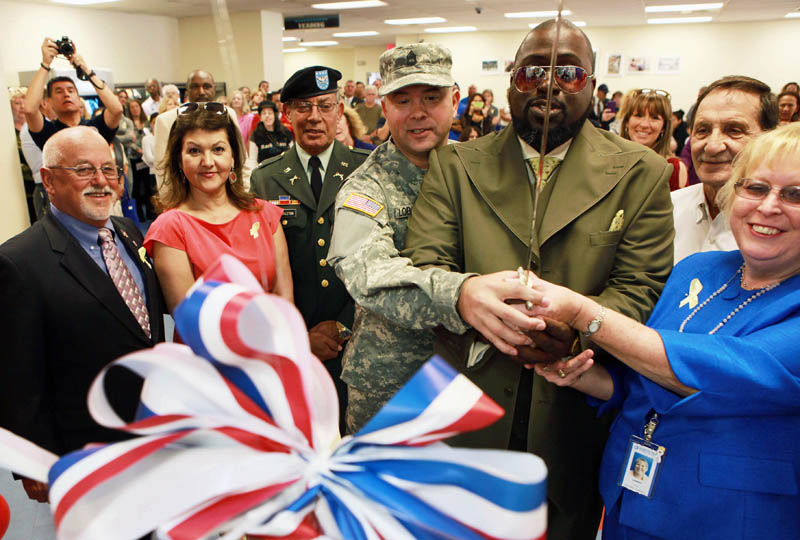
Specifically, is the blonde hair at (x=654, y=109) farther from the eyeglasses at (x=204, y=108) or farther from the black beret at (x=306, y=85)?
the eyeglasses at (x=204, y=108)

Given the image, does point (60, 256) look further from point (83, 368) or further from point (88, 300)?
point (83, 368)

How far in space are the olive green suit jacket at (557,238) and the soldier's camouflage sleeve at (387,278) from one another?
76 millimetres

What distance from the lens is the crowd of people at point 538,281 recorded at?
1.03 meters

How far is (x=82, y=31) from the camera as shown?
458 inches

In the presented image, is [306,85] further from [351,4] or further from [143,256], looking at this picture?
[351,4]

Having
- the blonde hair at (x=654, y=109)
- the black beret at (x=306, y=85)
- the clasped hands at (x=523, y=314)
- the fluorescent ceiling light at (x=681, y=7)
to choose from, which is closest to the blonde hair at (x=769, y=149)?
the clasped hands at (x=523, y=314)

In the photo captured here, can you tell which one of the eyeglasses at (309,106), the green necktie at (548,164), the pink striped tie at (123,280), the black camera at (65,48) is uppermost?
the black camera at (65,48)

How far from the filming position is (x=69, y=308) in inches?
60.9

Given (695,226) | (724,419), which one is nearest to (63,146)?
(724,419)

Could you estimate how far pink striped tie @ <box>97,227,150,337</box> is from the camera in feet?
5.45

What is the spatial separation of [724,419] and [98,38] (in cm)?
1391

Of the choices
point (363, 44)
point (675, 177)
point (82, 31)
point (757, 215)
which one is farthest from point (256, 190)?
point (363, 44)

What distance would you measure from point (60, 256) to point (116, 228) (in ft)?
0.74

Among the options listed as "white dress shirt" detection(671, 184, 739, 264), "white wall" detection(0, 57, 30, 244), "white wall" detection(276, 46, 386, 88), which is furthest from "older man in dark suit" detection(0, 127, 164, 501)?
"white wall" detection(276, 46, 386, 88)
